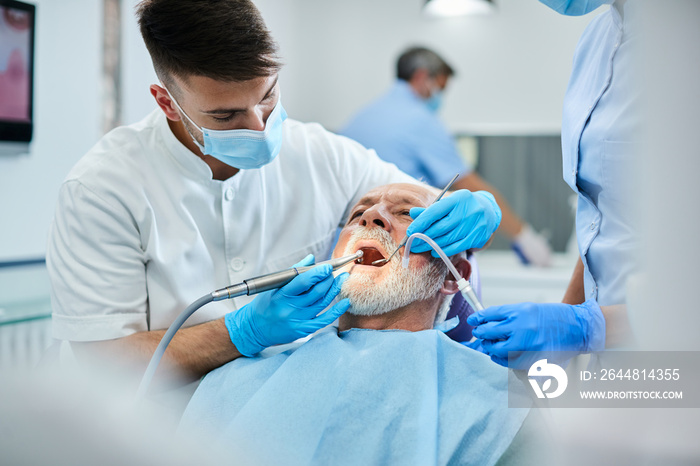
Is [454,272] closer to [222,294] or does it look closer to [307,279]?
[307,279]

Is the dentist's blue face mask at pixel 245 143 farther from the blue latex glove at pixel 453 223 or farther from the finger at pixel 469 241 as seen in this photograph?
the finger at pixel 469 241

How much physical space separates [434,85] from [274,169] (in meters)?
2.04

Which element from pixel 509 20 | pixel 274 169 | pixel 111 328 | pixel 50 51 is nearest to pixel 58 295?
pixel 111 328

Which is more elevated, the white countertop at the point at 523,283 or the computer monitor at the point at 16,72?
the computer monitor at the point at 16,72

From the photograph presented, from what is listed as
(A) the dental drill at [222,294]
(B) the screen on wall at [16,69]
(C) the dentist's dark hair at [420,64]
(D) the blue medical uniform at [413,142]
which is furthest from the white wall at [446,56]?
(A) the dental drill at [222,294]

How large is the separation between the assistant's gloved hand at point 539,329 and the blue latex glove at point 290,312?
A: 1.08 ft

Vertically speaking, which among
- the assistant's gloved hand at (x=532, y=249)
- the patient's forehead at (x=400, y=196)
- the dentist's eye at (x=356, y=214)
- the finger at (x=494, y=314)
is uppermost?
the patient's forehead at (x=400, y=196)

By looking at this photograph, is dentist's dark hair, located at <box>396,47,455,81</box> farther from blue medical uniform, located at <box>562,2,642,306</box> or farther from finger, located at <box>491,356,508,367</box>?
finger, located at <box>491,356,508,367</box>

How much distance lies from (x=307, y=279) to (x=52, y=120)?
1.97 meters

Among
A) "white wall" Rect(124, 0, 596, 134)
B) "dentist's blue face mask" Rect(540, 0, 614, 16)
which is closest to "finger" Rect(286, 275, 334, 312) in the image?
"dentist's blue face mask" Rect(540, 0, 614, 16)

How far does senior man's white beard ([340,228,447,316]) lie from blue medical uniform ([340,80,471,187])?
174 cm

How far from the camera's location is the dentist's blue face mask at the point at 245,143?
130cm

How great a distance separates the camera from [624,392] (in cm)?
60

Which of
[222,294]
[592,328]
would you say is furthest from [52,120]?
[592,328]
